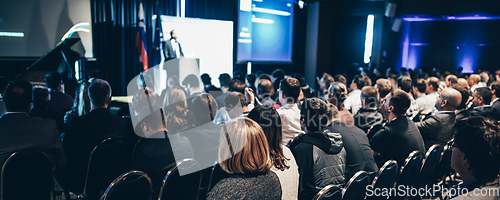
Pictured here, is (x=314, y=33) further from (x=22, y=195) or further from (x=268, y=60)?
(x=22, y=195)

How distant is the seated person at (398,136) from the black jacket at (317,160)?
2.95ft

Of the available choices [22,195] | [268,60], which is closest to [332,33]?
[268,60]

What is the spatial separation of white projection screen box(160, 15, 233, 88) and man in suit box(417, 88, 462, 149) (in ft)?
22.5

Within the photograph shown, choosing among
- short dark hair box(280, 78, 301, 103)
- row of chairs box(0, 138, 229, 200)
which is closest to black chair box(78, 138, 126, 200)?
A: row of chairs box(0, 138, 229, 200)

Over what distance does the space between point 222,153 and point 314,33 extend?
11575 millimetres

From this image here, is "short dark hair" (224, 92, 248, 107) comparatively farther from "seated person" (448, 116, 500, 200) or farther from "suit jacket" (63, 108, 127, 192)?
"seated person" (448, 116, 500, 200)

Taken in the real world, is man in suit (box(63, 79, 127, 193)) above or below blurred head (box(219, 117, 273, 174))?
below

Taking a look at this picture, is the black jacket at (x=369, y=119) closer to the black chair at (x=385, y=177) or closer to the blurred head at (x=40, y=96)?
the black chair at (x=385, y=177)

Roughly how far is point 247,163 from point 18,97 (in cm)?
204

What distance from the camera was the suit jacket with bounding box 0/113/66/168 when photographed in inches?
86.9

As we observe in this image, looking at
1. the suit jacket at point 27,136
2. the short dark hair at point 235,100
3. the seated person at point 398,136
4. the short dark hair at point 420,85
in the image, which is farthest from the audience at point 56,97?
the short dark hair at point 420,85

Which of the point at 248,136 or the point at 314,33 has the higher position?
the point at 314,33

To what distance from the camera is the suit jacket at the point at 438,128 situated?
3158mm

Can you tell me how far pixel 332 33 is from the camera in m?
13.0
